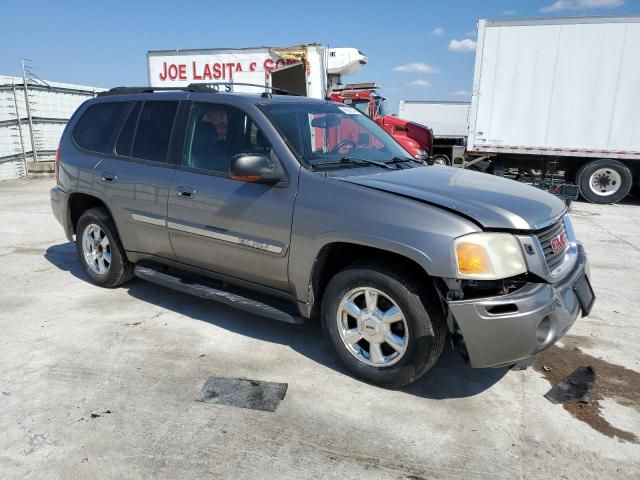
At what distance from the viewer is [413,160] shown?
429cm

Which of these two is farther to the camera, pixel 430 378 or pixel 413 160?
pixel 413 160

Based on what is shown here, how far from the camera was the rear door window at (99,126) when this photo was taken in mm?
4758

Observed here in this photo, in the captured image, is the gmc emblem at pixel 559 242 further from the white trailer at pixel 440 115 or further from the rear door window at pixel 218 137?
the white trailer at pixel 440 115

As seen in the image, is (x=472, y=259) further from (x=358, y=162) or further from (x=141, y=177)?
(x=141, y=177)

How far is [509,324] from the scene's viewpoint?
9.00 feet

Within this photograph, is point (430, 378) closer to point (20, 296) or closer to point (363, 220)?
point (363, 220)

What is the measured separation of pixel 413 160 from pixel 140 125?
96.9 inches

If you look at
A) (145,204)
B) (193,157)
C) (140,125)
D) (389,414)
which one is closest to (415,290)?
(389,414)

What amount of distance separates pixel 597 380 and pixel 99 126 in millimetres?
4805

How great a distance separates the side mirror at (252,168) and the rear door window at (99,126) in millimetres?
2003

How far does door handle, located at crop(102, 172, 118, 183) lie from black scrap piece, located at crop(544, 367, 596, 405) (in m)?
3.92

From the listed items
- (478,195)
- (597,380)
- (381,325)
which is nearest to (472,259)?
(478,195)

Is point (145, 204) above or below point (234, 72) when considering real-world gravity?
below

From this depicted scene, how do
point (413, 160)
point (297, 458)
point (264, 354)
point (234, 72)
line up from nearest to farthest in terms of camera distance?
point (297, 458), point (264, 354), point (413, 160), point (234, 72)
